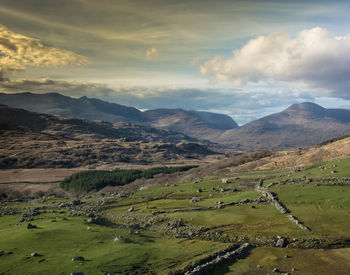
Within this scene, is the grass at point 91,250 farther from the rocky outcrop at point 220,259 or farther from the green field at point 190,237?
the rocky outcrop at point 220,259

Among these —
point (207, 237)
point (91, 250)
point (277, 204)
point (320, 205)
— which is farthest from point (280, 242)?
point (91, 250)

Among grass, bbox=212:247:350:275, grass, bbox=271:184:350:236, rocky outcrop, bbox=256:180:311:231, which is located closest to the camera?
grass, bbox=212:247:350:275

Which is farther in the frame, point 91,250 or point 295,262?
point 91,250

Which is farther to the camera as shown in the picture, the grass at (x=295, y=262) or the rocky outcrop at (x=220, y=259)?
the grass at (x=295, y=262)

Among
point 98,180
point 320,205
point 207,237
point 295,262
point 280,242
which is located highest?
point 320,205

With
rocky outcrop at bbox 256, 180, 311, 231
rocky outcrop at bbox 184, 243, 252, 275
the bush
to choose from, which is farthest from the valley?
the bush

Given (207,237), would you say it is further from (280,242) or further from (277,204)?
(277,204)

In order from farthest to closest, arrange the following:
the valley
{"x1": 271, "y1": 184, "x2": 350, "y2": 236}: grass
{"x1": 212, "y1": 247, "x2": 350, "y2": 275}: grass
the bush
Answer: the bush → {"x1": 271, "y1": 184, "x2": 350, "y2": 236}: grass → the valley → {"x1": 212, "y1": 247, "x2": 350, "y2": 275}: grass

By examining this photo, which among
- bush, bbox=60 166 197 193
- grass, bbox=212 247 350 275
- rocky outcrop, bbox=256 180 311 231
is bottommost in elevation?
bush, bbox=60 166 197 193

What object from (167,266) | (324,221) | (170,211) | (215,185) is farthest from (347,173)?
(167,266)

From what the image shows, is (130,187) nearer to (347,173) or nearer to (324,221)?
(347,173)

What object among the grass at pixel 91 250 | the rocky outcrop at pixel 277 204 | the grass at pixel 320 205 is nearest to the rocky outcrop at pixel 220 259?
the grass at pixel 91 250

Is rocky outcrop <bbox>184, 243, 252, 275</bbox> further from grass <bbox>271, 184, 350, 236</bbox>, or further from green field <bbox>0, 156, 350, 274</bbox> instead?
grass <bbox>271, 184, 350, 236</bbox>

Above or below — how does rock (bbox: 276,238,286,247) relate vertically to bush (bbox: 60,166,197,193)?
above
